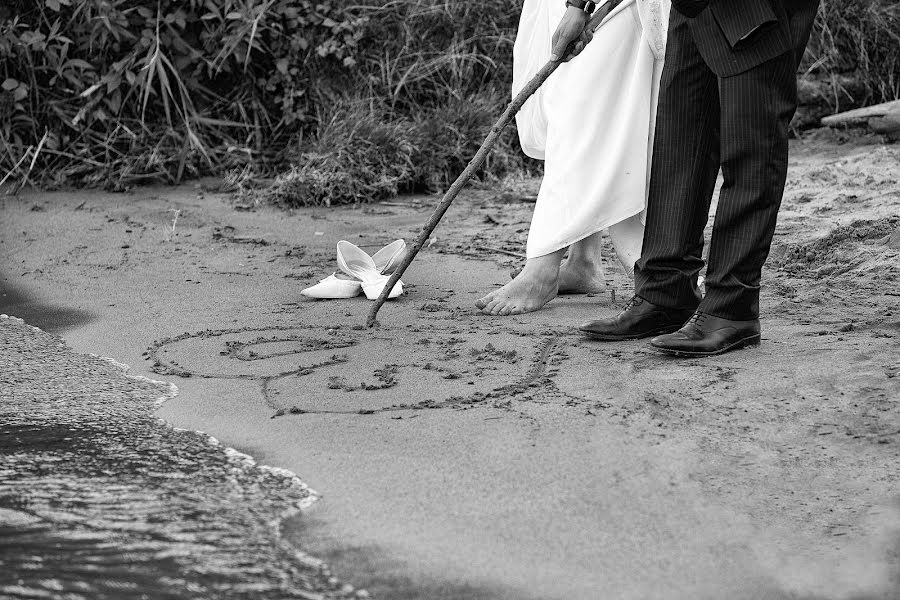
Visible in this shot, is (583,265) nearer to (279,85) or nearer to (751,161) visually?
(751,161)

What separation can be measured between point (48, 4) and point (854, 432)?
5261 mm

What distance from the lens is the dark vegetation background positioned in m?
6.26

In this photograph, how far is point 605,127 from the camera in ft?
11.6

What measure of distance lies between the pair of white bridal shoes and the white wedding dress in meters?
0.68

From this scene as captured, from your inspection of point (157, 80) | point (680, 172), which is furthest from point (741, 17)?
point (157, 80)

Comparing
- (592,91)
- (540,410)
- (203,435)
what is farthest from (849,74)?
(203,435)

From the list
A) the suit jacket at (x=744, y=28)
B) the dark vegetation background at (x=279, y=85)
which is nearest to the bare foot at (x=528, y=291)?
the suit jacket at (x=744, y=28)

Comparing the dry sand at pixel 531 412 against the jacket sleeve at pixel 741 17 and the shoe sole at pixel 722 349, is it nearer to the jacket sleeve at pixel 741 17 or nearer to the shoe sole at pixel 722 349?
the shoe sole at pixel 722 349

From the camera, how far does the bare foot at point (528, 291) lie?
369 centimetres

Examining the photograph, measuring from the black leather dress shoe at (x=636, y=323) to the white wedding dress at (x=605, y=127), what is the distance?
37 centimetres

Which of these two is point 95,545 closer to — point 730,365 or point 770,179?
point 730,365

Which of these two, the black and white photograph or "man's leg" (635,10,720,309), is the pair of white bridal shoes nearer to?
the black and white photograph

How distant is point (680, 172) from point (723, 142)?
21cm

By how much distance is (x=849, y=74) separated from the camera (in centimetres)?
692
